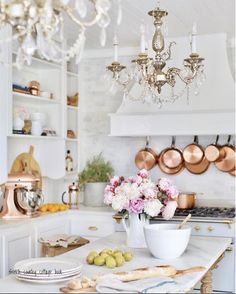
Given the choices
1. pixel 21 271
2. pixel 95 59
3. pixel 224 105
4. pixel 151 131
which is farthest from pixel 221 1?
pixel 21 271

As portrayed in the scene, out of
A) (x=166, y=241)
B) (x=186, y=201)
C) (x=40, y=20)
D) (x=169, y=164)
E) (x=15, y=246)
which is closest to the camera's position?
(x=40, y=20)

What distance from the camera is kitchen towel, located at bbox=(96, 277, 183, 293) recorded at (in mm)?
2258

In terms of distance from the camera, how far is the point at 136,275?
249 centimetres

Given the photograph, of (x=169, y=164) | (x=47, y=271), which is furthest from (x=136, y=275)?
(x=169, y=164)

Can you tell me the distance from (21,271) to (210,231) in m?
2.46

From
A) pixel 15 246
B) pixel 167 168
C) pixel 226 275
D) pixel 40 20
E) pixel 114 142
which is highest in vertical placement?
pixel 40 20

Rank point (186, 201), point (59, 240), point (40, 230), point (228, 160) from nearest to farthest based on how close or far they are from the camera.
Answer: point (59, 240)
point (40, 230)
point (186, 201)
point (228, 160)

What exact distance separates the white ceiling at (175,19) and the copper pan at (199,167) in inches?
50.4

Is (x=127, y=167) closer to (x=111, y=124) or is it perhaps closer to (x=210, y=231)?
(x=111, y=124)

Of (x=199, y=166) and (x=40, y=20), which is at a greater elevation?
(x=40, y=20)

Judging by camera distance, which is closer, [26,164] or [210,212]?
[210,212]

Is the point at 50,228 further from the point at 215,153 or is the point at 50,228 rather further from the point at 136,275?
the point at 136,275

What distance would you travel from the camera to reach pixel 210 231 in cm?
462

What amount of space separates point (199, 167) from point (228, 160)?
0.99 ft
